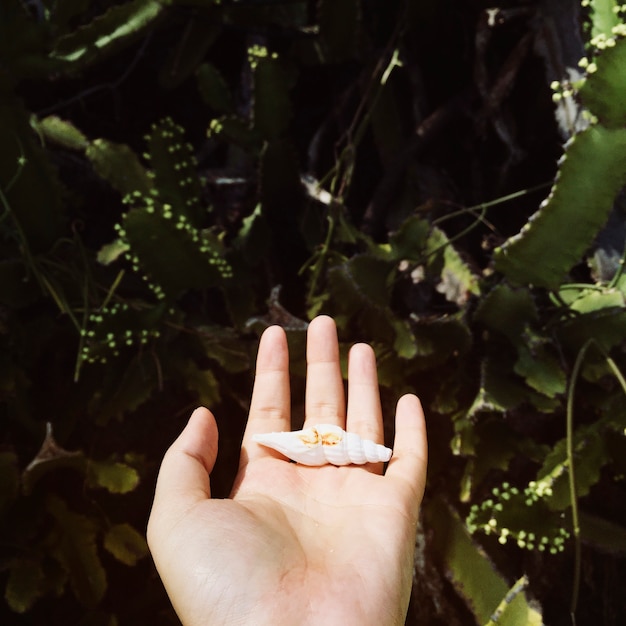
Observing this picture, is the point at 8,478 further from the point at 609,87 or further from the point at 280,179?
the point at 609,87

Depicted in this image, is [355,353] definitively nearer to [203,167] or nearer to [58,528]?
[58,528]

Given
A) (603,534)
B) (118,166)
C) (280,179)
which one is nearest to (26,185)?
(118,166)

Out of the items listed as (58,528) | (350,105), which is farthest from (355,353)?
(350,105)

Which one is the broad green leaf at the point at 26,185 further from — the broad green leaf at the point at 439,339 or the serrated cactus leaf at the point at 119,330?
the broad green leaf at the point at 439,339

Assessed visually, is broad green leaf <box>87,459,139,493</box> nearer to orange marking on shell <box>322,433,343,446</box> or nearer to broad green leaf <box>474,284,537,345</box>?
orange marking on shell <box>322,433,343,446</box>

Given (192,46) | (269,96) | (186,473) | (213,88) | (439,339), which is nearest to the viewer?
(186,473)

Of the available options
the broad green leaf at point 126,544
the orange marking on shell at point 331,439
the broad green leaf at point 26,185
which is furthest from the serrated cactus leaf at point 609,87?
the broad green leaf at point 126,544

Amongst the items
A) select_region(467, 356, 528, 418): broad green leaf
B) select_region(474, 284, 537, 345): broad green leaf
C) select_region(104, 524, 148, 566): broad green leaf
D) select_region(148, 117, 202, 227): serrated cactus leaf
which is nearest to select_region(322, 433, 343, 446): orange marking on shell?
select_region(467, 356, 528, 418): broad green leaf

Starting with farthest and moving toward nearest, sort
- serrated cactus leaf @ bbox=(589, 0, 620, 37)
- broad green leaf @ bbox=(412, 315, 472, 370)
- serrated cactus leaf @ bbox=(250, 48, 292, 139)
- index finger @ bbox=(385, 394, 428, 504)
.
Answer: serrated cactus leaf @ bbox=(250, 48, 292, 139)
broad green leaf @ bbox=(412, 315, 472, 370)
serrated cactus leaf @ bbox=(589, 0, 620, 37)
index finger @ bbox=(385, 394, 428, 504)
